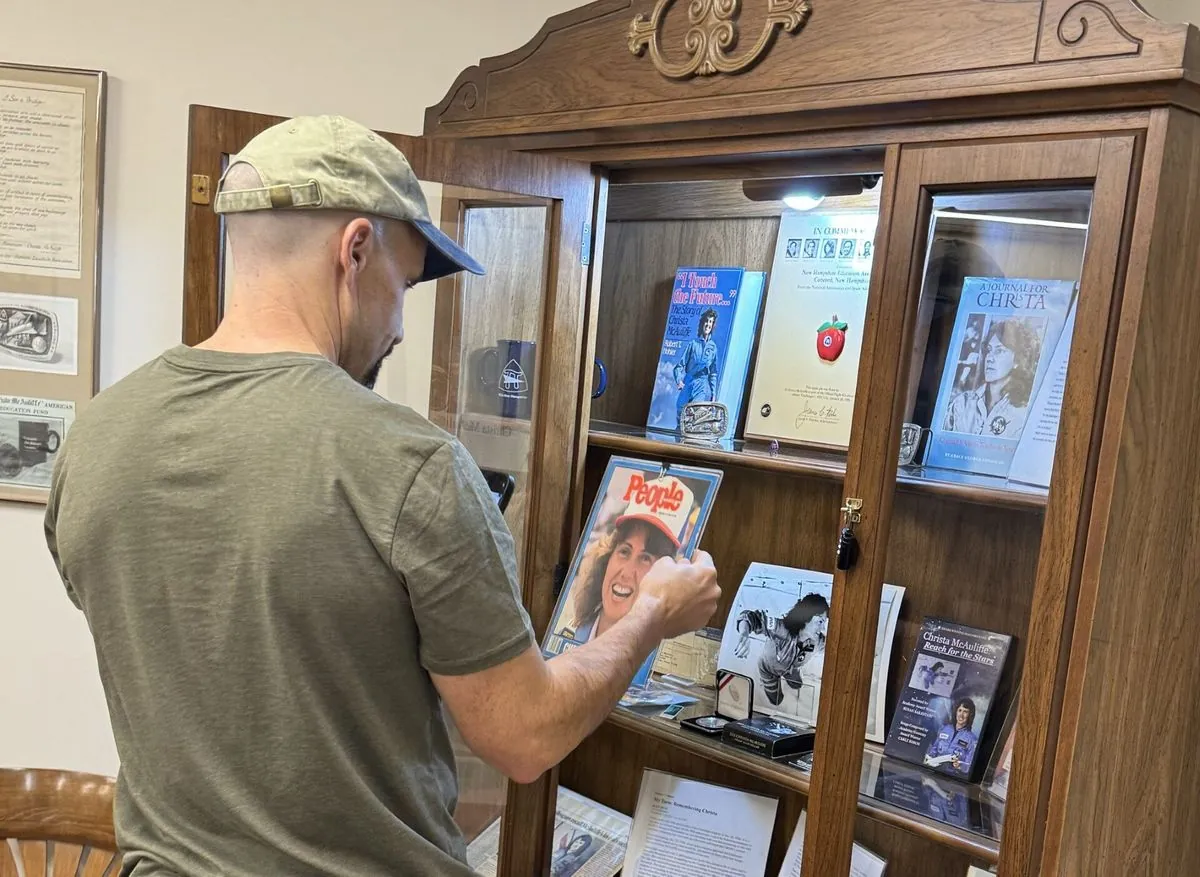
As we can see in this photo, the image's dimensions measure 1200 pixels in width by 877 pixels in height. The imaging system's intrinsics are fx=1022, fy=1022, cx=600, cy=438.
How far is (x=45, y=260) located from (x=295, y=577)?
1.79 m

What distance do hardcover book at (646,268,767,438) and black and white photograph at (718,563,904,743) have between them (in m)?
0.32

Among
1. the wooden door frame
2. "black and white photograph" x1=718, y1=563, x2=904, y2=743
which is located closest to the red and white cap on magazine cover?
the wooden door frame

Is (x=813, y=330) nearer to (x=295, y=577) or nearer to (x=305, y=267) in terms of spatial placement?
(x=305, y=267)

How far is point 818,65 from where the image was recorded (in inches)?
54.0

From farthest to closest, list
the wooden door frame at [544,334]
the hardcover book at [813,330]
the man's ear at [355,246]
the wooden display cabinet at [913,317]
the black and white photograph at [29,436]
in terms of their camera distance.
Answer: the black and white photograph at [29,436] → the hardcover book at [813,330] → the wooden door frame at [544,334] → the wooden display cabinet at [913,317] → the man's ear at [355,246]

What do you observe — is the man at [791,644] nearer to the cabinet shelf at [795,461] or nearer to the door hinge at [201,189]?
the cabinet shelf at [795,461]

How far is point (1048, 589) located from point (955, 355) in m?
0.35

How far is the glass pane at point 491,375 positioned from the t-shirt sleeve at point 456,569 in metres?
0.83

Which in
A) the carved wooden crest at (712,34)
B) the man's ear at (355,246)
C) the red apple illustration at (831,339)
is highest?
the carved wooden crest at (712,34)

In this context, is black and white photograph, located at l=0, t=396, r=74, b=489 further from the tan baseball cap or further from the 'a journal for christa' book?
the 'a journal for christa' book

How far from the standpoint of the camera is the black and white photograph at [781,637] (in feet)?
5.79

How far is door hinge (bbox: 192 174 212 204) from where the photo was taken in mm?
1486

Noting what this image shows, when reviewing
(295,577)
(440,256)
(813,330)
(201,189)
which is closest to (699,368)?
(813,330)

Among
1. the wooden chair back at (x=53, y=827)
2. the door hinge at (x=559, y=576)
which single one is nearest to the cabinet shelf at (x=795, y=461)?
the door hinge at (x=559, y=576)
